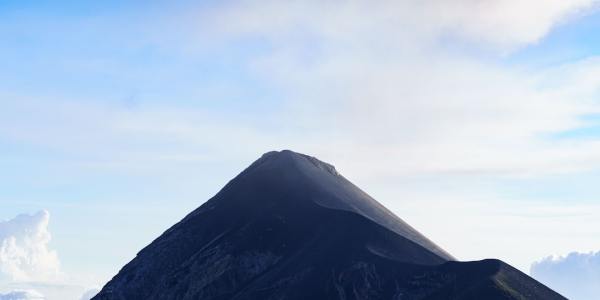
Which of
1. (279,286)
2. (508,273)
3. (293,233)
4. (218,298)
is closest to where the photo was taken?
(508,273)

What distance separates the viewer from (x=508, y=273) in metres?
146

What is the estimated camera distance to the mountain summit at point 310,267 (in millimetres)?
146875

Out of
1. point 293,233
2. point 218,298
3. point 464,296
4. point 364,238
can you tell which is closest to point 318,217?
point 293,233

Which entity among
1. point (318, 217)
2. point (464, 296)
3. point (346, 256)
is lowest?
point (464, 296)

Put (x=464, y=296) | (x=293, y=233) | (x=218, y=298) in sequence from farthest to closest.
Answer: (x=293, y=233)
(x=218, y=298)
(x=464, y=296)

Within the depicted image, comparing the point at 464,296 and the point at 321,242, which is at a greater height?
the point at 321,242

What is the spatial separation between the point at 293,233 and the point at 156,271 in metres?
38.3

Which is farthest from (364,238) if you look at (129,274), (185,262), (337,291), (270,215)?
(129,274)

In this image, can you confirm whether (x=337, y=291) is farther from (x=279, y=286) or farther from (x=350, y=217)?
(x=350, y=217)

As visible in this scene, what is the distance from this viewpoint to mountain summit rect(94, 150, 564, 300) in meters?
147

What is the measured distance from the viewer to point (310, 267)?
536ft

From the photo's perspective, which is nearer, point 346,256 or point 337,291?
point 337,291

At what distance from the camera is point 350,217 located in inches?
7082

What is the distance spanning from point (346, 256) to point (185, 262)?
48.2 metres
